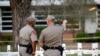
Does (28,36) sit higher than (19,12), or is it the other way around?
(28,36)

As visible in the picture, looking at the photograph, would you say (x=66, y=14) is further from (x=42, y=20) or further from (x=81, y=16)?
(x=42, y=20)

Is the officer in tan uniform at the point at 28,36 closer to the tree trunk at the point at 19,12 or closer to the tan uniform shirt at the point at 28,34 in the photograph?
the tan uniform shirt at the point at 28,34

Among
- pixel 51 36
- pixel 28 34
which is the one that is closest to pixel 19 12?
pixel 28 34

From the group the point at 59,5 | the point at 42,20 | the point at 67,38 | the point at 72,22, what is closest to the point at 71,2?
the point at 59,5

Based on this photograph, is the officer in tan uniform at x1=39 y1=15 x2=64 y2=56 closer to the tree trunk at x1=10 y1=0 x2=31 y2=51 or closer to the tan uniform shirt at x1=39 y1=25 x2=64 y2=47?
the tan uniform shirt at x1=39 y1=25 x2=64 y2=47

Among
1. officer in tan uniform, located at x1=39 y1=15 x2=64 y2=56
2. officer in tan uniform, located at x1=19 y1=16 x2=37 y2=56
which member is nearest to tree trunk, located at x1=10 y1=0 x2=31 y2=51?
officer in tan uniform, located at x1=19 y1=16 x2=37 y2=56

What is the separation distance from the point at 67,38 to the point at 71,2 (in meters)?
6.80

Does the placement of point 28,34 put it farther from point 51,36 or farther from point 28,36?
point 51,36

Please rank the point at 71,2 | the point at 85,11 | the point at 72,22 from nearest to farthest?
1. the point at 71,2
2. the point at 85,11
3. the point at 72,22

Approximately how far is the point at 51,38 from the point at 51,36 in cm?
5

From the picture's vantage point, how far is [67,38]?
99.6ft

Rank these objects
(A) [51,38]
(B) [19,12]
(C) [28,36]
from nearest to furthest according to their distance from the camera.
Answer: (A) [51,38] → (C) [28,36] → (B) [19,12]

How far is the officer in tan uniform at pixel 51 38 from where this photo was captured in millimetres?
8039

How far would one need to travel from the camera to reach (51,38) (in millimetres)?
8039
